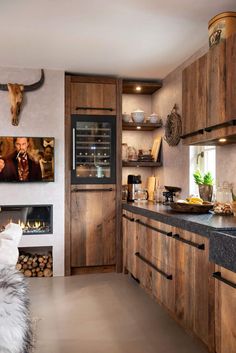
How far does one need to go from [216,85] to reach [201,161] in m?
1.27

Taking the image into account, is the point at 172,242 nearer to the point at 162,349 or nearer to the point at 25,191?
the point at 162,349

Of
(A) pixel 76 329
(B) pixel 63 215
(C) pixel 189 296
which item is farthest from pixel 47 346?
(B) pixel 63 215

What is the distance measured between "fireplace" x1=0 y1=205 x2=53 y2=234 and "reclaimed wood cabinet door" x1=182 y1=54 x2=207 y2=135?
2127 millimetres

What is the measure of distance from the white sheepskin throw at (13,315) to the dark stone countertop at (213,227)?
84 cm

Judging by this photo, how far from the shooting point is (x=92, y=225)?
14.8ft

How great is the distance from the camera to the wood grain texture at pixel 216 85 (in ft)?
8.59

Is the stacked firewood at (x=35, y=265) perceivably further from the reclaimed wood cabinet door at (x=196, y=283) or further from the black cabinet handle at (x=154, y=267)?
the reclaimed wood cabinet door at (x=196, y=283)

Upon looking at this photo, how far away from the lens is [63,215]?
14.6 feet

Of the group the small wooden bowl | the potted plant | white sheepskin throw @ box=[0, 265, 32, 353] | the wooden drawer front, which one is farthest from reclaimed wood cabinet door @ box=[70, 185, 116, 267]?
white sheepskin throw @ box=[0, 265, 32, 353]

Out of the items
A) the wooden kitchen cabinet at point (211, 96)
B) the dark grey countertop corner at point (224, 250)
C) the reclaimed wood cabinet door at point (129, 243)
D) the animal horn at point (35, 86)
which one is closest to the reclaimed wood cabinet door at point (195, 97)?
the wooden kitchen cabinet at point (211, 96)

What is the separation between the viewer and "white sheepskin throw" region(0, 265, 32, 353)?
137cm

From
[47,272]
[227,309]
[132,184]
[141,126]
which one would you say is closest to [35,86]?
[141,126]

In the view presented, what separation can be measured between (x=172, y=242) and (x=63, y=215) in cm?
194

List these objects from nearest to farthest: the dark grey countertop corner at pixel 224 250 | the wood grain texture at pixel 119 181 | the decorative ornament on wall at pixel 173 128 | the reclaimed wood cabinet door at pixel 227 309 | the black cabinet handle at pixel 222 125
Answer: the dark grey countertop corner at pixel 224 250 → the reclaimed wood cabinet door at pixel 227 309 → the black cabinet handle at pixel 222 125 → the decorative ornament on wall at pixel 173 128 → the wood grain texture at pixel 119 181
